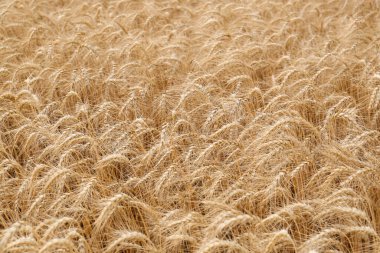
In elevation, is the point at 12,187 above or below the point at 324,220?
above

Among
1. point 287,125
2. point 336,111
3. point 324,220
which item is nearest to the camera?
point 324,220

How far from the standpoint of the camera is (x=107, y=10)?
5863mm

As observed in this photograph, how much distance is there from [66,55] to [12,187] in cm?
190

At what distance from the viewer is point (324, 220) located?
2.62 metres

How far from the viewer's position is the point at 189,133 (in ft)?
10.9

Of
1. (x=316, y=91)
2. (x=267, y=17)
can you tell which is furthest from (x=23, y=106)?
(x=267, y=17)

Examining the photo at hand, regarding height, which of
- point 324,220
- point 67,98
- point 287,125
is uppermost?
point 67,98

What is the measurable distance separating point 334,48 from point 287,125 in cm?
175

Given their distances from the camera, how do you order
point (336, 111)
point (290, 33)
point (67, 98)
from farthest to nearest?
point (290, 33)
point (67, 98)
point (336, 111)

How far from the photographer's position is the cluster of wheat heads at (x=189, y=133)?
2.59 meters

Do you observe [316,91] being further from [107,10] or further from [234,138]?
[107,10]

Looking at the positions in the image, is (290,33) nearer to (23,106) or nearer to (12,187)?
(23,106)

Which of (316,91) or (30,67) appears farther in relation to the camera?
(30,67)

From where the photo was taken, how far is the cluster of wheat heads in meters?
2.59
